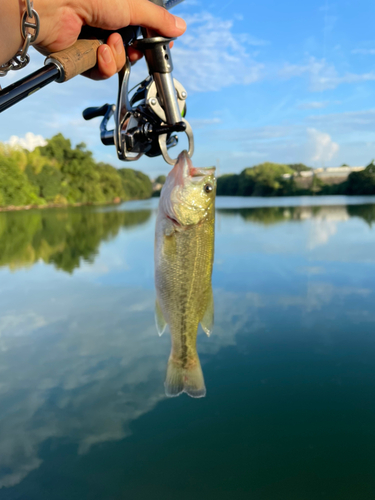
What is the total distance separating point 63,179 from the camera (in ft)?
196

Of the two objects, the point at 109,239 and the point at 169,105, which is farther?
the point at 109,239

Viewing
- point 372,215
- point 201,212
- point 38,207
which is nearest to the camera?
point 201,212

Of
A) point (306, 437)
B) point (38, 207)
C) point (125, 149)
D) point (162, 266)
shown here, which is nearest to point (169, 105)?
point (125, 149)

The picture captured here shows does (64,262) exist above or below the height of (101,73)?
below

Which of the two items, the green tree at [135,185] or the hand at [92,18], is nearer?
the hand at [92,18]

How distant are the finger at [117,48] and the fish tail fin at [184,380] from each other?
210 centimetres

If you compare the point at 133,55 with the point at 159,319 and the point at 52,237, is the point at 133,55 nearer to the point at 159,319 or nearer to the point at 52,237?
the point at 159,319

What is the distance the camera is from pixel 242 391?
8.36 m

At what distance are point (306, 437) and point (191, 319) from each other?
5760mm

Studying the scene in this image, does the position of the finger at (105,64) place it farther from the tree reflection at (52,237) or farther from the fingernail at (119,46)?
the tree reflection at (52,237)

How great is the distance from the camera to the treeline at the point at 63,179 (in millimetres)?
52031

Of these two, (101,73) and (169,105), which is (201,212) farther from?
(101,73)

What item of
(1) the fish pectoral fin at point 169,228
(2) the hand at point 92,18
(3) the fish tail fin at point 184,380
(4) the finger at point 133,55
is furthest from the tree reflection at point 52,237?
(1) the fish pectoral fin at point 169,228

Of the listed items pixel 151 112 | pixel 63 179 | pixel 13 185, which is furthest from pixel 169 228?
pixel 63 179
